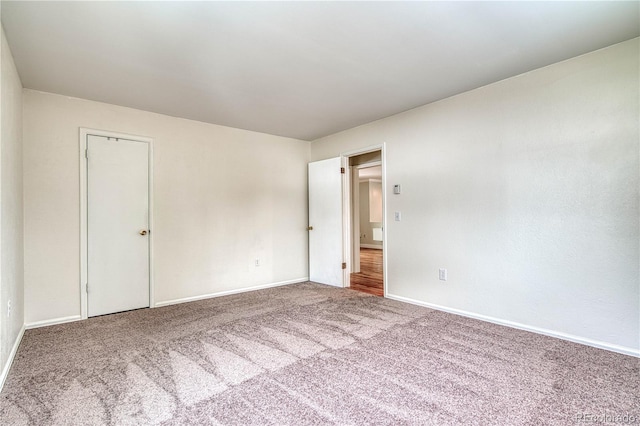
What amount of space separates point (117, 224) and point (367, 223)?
8.25m

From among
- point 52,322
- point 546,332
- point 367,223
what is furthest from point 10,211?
point 367,223

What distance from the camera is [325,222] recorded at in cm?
496

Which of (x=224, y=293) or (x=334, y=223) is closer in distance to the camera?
(x=224, y=293)

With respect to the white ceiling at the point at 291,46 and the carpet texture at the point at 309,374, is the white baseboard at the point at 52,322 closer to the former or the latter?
the carpet texture at the point at 309,374

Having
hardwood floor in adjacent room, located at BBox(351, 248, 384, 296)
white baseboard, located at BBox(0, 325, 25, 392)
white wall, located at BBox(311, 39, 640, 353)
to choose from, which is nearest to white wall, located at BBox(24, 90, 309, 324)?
white baseboard, located at BBox(0, 325, 25, 392)

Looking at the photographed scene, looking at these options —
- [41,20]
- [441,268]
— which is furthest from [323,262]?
[41,20]

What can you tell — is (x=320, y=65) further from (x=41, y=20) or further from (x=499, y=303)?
(x=499, y=303)

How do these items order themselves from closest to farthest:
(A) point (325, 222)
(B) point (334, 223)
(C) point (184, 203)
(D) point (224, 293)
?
(C) point (184, 203) < (D) point (224, 293) < (B) point (334, 223) < (A) point (325, 222)

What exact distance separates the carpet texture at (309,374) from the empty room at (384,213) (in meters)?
0.02

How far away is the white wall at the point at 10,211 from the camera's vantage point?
6.88ft

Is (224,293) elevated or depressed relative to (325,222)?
depressed

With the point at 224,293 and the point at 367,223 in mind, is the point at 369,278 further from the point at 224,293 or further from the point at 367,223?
the point at 367,223

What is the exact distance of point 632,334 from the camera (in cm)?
233

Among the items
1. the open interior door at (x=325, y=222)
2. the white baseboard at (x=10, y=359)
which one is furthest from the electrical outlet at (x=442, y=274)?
the white baseboard at (x=10, y=359)
